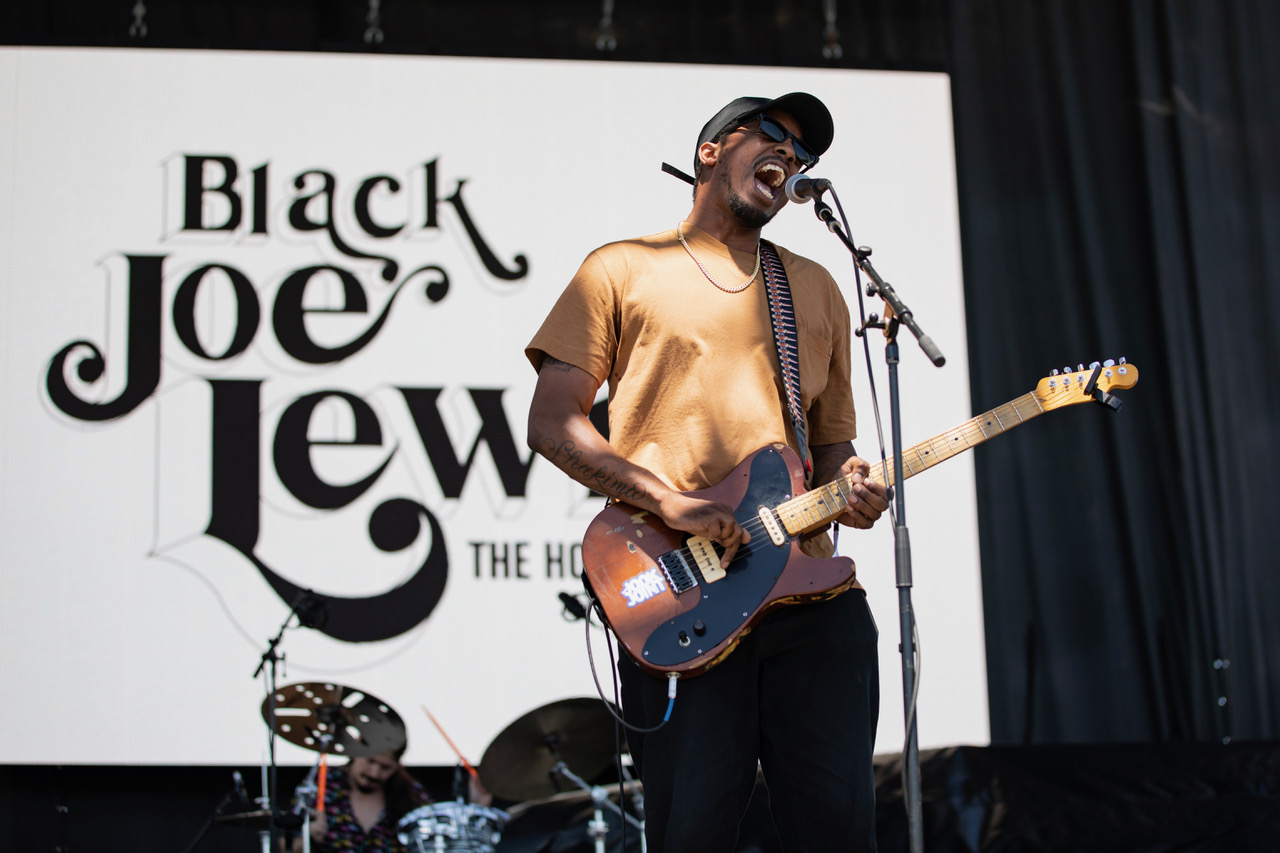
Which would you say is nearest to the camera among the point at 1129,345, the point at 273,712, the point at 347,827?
the point at 273,712

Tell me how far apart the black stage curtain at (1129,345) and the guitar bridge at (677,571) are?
3197 mm

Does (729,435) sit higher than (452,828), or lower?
higher

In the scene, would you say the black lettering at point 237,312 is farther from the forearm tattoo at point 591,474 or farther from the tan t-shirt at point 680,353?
the forearm tattoo at point 591,474

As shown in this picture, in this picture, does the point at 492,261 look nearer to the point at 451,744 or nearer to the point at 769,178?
the point at 451,744

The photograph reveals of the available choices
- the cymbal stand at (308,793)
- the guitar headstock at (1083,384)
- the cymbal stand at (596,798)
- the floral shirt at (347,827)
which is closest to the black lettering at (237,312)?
the cymbal stand at (308,793)

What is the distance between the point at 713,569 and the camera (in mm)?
2297

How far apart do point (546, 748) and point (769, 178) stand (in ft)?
7.88

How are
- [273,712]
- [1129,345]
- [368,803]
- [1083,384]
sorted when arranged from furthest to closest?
[1129,345] → [368,803] → [273,712] → [1083,384]

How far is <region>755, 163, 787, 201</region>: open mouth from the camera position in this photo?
254 cm

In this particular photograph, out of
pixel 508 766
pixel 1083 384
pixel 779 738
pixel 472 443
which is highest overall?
pixel 472 443

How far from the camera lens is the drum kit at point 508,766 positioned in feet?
13.5

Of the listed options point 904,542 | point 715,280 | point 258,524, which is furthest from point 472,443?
point 904,542

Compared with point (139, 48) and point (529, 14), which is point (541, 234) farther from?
point (139, 48)

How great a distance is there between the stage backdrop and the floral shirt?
22cm
